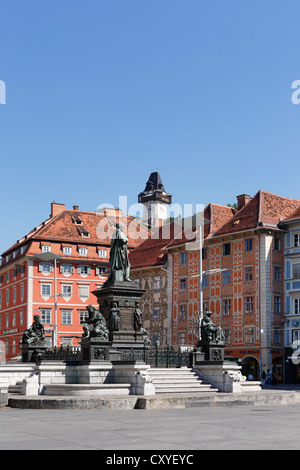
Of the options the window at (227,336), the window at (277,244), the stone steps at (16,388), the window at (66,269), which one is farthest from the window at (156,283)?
the stone steps at (16,388)

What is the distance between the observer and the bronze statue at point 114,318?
29.5 m

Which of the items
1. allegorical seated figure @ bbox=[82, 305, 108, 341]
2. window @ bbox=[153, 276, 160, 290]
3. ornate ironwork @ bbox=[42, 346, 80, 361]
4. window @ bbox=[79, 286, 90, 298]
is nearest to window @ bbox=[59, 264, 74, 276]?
window @ bbox=[79, 286, 90, 298]

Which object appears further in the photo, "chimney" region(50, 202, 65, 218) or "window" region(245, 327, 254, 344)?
"chimney" region(50, 202, 65, 218)

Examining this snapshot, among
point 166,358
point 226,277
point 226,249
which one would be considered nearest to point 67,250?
point 226,249

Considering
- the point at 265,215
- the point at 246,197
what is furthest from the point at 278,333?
the point at 246,197

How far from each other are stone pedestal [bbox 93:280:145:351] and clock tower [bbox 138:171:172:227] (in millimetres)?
127601

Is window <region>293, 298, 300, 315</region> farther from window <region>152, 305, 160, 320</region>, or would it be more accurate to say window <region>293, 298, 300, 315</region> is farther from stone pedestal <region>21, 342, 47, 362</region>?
stone pedestal <region>21, 342, 47, 362</region>

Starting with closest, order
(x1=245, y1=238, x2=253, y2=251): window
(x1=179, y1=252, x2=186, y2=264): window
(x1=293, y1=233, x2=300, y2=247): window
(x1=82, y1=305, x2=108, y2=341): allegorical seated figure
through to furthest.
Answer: (x1=82, y1=305, x2=108, y2=341): allegorical seated figure < (x1=293, y1=233, x2=300, y2=247): window < (x1=245, y1=238, x2=253, y2=251): window < (x1=179, y1=252, x2=186, y2=264): window

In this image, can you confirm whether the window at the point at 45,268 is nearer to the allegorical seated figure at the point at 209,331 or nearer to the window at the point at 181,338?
the window at the point at 181,338

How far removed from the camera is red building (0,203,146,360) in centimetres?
7331

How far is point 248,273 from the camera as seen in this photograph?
58.8 m
